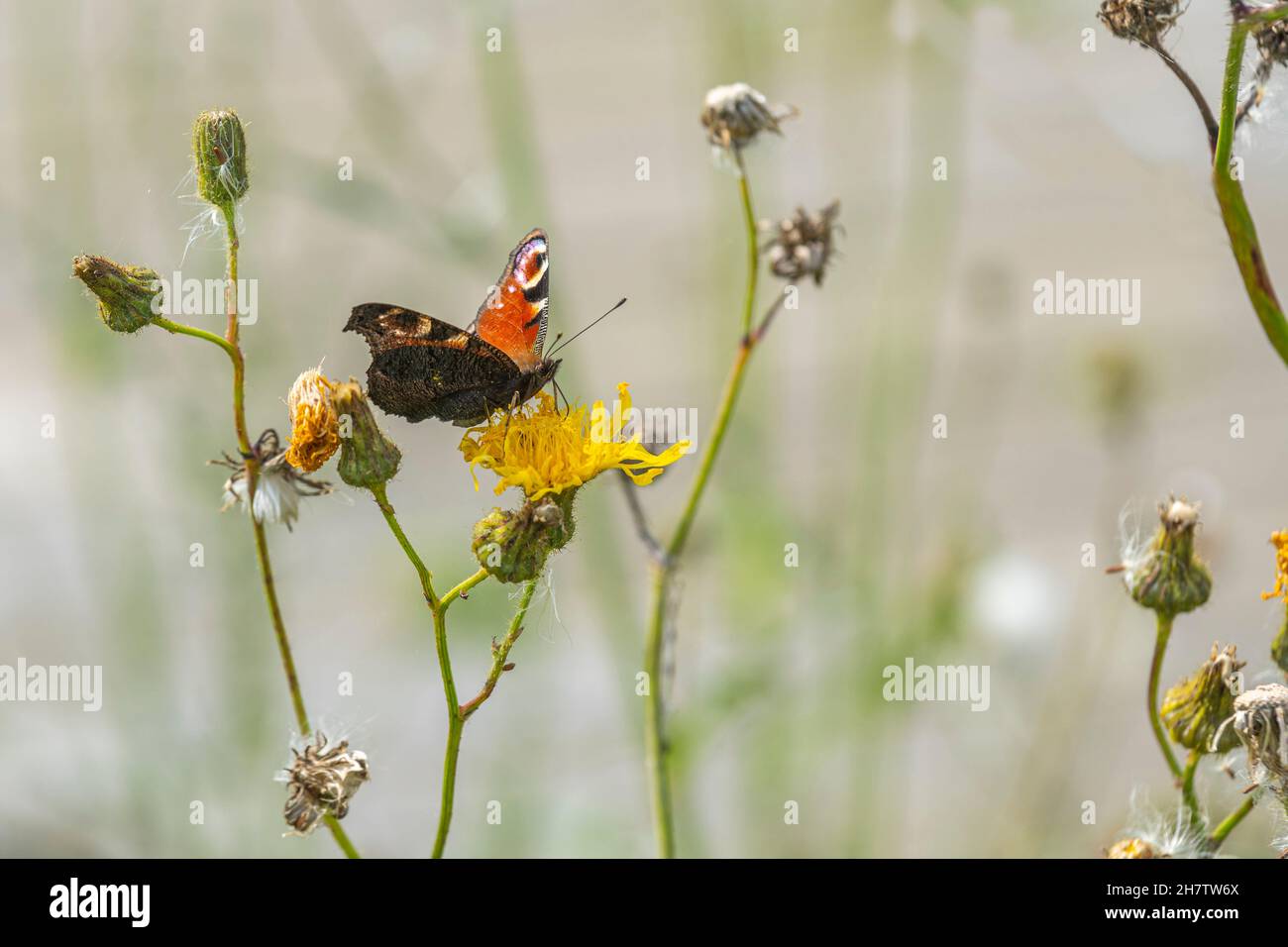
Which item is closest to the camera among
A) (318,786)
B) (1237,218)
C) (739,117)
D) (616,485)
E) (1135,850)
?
(1237,218)

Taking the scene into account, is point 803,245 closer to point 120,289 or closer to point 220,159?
point 220,159

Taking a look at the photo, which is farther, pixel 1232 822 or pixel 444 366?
pixel 444 366

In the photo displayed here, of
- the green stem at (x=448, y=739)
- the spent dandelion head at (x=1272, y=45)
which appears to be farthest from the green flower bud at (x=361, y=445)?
the spent dandelion head at (x=1272, y=45)

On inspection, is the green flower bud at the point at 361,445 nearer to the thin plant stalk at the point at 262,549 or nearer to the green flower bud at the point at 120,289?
the thin plant stalk at the point at 262,549

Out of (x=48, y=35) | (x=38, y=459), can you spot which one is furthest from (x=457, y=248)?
(x=38, y=459)

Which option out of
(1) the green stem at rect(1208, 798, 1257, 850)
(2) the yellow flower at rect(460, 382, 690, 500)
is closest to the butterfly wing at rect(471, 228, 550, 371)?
(2) the yellow flower at rect(460, 382, 690, 500)

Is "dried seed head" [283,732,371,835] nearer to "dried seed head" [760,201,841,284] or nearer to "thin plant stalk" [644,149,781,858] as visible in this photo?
"thin plant stalk" [644,149,781,858]

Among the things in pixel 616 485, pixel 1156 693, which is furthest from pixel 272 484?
pixel 1156 693
